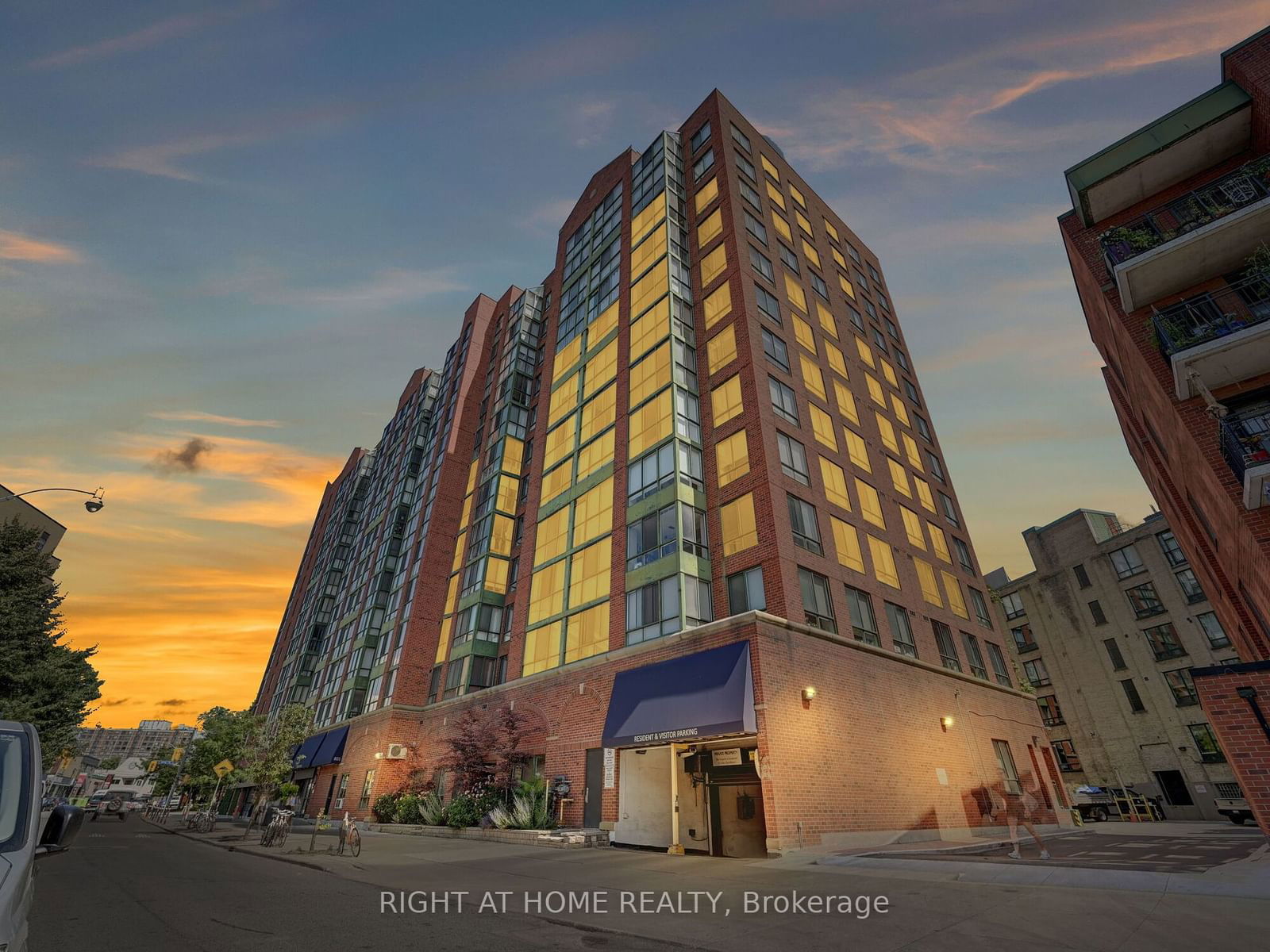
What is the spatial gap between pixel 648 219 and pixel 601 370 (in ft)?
35.2

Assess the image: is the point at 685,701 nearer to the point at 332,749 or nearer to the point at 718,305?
the point at 718,305

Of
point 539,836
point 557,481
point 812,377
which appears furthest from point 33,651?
point 812,377

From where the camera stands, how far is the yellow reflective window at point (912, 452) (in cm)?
3528

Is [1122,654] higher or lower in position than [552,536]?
lower

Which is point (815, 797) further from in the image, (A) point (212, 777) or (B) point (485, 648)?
(A) point (212, 777)

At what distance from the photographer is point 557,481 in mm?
32938

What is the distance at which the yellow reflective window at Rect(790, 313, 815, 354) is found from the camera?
1216 inches

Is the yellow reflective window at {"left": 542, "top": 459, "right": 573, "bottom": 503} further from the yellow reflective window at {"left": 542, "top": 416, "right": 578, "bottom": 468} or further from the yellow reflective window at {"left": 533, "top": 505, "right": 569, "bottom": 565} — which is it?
the yellow reflective window at {"left": 533, "top": 505, "right": 569, "bottom": 565}

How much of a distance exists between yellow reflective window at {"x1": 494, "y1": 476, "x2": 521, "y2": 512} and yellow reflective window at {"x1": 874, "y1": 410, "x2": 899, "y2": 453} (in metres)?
23.7

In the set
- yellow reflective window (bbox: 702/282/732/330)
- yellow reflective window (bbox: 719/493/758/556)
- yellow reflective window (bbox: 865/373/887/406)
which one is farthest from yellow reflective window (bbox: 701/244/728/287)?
yellow reflective window (bbox: 719/493/758/556)

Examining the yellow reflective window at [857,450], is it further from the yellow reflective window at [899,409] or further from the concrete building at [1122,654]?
the concrete building at [1122,654]

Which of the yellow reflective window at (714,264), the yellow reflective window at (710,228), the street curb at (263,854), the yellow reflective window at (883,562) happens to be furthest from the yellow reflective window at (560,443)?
the street curb at (263,854)

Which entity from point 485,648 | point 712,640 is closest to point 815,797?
point 712,640

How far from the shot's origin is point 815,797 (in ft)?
56.2
